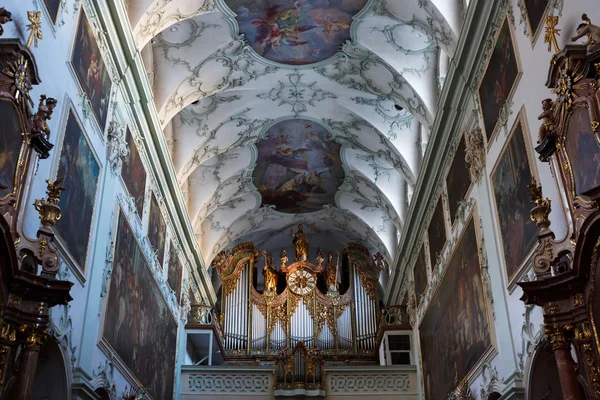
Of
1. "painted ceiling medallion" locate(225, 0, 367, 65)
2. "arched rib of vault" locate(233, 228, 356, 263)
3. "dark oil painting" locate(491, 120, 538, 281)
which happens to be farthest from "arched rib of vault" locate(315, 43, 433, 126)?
"arched rib of vault" locate(233, 228, 356, 263)

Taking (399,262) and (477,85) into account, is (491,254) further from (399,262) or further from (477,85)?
(399,262)

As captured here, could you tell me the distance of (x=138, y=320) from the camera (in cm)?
1467

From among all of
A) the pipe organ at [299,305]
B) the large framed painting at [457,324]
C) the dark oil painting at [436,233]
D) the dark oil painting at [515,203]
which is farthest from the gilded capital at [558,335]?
the pipe organ at [299,305]

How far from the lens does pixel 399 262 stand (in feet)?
74.1

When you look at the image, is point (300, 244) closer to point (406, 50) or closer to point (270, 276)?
point (270, 276)

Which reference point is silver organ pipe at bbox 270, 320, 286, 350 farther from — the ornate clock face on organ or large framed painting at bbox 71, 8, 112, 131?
large framed painting at bbox 71, 8, 112, 131

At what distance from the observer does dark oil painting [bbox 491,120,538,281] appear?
1024cm

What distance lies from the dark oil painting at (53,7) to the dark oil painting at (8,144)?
8.25 ft

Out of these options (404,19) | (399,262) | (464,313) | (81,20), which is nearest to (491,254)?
(464,313)

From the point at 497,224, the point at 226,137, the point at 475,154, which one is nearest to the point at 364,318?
the point at 226,137

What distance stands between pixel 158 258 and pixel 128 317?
3.73 metres

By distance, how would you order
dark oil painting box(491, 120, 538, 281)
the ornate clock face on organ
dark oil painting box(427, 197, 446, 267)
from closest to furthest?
dark oil painting box(491, 120, 538, 281) → dark oil painting box(427, 197, 446, 267) → the ornate clock face on organ

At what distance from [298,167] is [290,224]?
4.64 m

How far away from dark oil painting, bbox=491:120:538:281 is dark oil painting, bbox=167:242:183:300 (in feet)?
34.5
